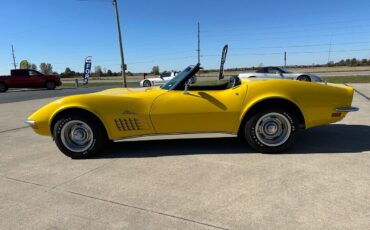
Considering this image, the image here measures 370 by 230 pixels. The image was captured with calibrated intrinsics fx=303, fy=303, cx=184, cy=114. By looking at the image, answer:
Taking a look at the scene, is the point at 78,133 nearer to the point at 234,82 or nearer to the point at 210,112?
the point at 210,112

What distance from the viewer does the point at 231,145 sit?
4527 millimetres

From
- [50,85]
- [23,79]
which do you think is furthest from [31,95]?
[23,79]

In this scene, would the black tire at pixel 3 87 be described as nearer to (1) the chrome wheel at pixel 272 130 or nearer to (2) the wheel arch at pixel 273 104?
(2) the wheel arch at pixel 273 104

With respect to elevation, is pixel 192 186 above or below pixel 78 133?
below

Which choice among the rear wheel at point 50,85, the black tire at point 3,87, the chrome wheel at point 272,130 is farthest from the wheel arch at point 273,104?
the black tire at point 3,87

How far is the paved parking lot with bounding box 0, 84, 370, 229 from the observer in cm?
245

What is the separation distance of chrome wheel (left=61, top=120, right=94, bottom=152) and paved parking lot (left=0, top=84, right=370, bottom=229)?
0.22 m

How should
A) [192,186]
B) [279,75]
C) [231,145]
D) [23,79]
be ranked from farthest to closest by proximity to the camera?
[23,79] → [279,75] → [231,145] → [192,186]

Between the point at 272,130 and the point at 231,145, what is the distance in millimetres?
714

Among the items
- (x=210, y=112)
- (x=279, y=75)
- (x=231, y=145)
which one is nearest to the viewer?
(x=210, y=112)

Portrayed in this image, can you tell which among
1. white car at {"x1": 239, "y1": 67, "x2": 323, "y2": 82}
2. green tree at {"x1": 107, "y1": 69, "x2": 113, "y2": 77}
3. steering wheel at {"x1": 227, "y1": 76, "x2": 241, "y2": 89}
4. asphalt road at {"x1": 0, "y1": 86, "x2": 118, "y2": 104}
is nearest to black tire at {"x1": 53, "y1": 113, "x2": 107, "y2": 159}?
steering wheel at {"x1": 227, "y1": 76, "x2": 241, "y2": 89}

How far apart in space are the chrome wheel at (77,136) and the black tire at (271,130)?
215 centimetres

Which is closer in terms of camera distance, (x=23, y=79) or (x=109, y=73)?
(x=23, y=79)

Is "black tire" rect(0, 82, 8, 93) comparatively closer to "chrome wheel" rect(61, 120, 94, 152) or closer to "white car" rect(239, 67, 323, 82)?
"white car" rect(239, 67, 323, 82)
